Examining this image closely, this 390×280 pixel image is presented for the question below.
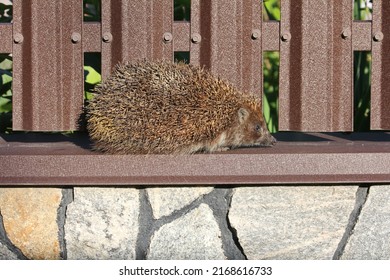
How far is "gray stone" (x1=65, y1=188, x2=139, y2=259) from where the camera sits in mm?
4531

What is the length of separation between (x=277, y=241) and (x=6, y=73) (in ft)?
8.16

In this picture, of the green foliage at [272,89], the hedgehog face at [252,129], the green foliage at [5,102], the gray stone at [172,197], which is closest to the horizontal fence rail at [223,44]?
the hedgehog face at [252,129]

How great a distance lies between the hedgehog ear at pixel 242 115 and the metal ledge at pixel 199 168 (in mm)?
343

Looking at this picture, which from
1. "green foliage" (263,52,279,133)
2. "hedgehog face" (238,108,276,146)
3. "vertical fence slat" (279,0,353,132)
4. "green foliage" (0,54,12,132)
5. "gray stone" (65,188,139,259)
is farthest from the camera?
"green foliage" (263,52,279,133)

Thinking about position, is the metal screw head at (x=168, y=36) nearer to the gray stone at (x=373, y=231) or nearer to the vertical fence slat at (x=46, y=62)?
the vertical fence slat at (x=46, y=62)

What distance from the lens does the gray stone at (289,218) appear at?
4.53 meters

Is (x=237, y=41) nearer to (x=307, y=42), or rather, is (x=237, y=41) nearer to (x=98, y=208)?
(x=307, y=42)

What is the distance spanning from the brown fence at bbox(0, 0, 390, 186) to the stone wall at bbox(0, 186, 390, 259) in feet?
1.80

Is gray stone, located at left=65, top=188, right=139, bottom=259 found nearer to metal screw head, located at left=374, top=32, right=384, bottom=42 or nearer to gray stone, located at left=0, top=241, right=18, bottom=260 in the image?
gray stone, located at left=0, top=241, right=18, bottom=260

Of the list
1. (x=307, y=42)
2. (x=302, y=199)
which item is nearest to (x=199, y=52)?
(x=307, y=42)

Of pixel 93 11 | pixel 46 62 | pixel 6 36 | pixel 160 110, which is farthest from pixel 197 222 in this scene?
pixel 93 11

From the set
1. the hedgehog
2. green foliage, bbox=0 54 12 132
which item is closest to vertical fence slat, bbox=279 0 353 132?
the hedgehog

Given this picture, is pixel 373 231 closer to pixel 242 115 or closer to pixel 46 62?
pixel 242 115

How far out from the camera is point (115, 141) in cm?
445
